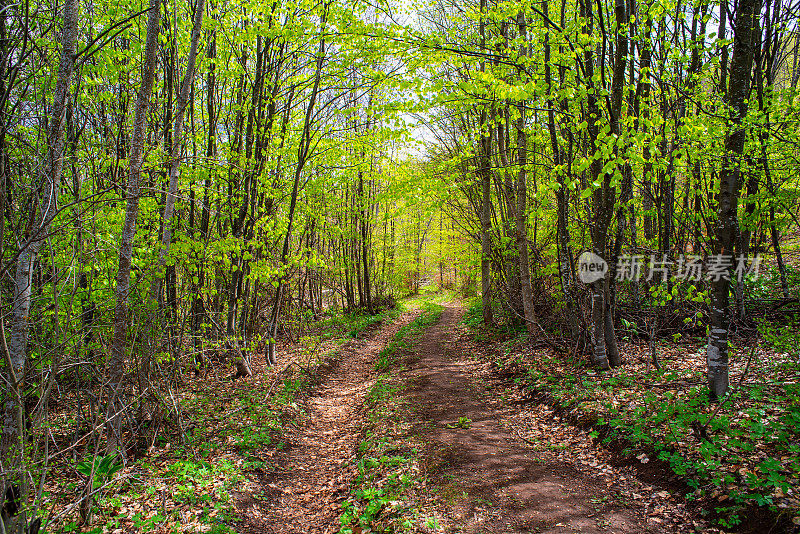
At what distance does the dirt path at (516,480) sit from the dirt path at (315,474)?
48.4 inches

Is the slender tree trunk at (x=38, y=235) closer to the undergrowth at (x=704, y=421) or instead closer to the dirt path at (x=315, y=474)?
the dirt path at (x=315, y=474)

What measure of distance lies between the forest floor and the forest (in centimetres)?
4

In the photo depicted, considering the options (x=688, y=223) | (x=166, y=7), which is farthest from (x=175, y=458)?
(x=688, y=223)

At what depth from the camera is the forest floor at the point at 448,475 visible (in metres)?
3.94

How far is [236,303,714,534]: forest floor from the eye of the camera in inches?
155

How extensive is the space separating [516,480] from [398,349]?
784 centimetres

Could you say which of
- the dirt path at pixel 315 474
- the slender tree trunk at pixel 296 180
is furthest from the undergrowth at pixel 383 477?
the slender tree trunk at pixel 296 180

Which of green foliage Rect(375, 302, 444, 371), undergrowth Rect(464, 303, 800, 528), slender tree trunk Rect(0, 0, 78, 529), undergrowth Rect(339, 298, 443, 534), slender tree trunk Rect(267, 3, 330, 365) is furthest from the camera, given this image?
green foliage Rect(375, 302, 444, 371)

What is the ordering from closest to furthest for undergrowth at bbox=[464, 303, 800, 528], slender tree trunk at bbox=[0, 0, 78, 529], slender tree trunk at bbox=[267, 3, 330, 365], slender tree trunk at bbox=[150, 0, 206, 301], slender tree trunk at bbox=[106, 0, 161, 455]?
1. slender tree trunk at bbox=[0, 0, 78, 529]
2. undergrowth at bbox=[464, 303, 800, 528]
3. slender tree trunk at bbox=[106, 0, 161, 455]
4. slender tree trunk at bbox=[150, 0, 206, 301]
5. slender tree trunk at bbox=[267, 3, 330, 365]

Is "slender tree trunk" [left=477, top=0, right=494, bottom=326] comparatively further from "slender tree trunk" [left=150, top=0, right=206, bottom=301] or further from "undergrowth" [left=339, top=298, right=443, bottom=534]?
"slender tree trunk" [left=150, top=0, right=206, bottom=301]

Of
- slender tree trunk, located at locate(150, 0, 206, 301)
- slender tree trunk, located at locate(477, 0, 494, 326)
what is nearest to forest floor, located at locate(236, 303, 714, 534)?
slender tree trunk, located at locate(150, 0, 206, 301)

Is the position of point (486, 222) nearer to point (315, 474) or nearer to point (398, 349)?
point (398, 349)

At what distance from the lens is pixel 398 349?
12273mm

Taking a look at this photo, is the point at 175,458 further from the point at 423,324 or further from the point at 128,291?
the point at 423,324
